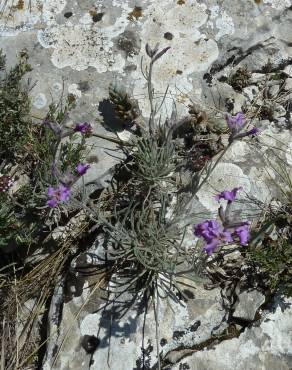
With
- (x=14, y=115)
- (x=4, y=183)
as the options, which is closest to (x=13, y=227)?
(x=4, y=183)

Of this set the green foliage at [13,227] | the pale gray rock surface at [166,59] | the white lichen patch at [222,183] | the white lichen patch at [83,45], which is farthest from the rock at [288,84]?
the green foliage at [13,227]

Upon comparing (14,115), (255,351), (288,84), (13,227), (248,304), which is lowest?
(255,351)

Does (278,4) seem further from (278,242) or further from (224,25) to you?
(278,242)

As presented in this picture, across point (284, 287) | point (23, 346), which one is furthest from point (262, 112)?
point (23, 346)

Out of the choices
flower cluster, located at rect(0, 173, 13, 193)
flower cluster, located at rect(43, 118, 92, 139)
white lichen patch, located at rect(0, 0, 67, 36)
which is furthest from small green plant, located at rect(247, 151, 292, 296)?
white lichen patch, located at rect(0, 0, 67, 36)

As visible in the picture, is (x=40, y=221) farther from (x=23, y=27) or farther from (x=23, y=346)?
(x=23, y=27)

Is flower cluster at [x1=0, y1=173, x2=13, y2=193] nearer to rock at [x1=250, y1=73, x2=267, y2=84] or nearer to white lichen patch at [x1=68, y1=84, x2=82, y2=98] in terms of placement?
white lichen patch at [x1=68, y1=84, x2=82, y2=98]
